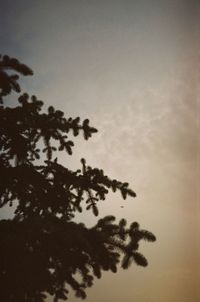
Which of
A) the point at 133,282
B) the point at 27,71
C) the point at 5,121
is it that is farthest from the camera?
the point at 133,282

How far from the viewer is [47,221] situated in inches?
179

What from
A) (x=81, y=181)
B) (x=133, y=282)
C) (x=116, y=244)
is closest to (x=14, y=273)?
(x=116, y=244)

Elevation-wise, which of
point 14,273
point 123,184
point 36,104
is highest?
point 36,104

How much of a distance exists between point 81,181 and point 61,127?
1.00m

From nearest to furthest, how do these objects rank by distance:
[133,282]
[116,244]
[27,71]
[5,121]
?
1. [27,71]
2. [116,244]
3. [5,121]
4. [133,282]

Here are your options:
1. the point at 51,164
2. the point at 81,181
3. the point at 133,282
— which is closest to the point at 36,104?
the point at 51,164

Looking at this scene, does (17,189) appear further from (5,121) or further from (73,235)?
(73,235)

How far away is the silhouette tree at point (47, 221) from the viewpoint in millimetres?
4664

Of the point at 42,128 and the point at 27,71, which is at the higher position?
the point at 42,128

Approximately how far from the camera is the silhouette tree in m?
4.66

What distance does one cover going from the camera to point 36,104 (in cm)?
616

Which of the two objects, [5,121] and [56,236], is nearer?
[56,236]

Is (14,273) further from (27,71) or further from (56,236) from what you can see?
(27,71)

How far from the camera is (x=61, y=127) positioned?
20.8 feet
